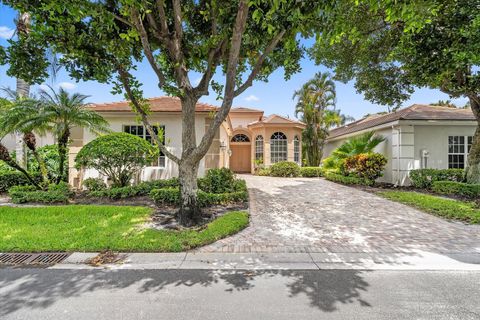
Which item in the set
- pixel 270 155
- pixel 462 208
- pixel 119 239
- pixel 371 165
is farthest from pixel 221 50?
pixel 270 155

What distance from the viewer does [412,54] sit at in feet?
29.1

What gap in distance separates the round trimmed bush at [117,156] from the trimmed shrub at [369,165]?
33.8 feet

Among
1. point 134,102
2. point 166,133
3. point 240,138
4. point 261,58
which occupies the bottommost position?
point 166,133

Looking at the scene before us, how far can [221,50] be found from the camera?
22.3 ft

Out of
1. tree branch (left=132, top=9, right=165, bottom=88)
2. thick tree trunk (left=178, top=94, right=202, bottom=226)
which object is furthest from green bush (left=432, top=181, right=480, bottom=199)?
tree branch (left=132, top=9, right=165, bottom=88)

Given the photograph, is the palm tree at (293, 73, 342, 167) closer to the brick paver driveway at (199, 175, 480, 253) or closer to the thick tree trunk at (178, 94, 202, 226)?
the brick paver driveway at (199, 175, 480, 253)

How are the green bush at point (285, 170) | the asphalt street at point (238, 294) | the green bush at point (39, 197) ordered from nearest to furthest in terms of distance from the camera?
the asphalt street at point (238, 294) < the green bush at point (39, 197) < the green bush at point (285, 170)

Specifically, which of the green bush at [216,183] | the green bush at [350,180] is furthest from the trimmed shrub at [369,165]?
the green bush at [216,183]

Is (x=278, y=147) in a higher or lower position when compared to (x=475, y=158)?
higher

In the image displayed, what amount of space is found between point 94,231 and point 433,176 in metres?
14.2

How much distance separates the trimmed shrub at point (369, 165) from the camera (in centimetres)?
1315

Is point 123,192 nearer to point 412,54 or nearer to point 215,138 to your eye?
point 215,138

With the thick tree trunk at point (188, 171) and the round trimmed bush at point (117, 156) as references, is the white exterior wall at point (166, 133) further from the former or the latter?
the thick tree trunk at point (188, 171)

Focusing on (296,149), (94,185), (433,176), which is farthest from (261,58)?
(296,149)
